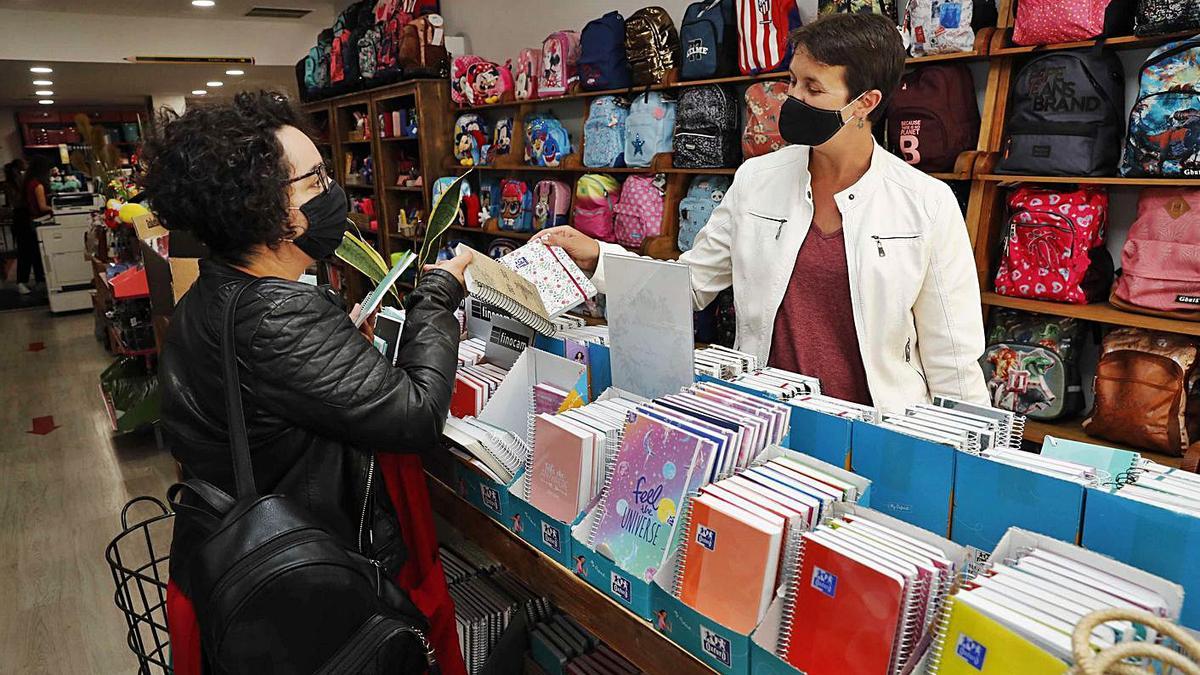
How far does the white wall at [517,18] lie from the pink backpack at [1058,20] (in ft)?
5.80

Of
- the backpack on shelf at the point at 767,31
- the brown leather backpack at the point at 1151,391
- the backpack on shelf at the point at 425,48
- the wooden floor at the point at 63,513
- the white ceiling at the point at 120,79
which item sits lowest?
the wooden floor at the point at 63,513

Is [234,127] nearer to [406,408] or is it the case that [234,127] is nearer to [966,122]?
[406,408]

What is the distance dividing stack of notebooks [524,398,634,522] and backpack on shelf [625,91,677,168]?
266 centimetres

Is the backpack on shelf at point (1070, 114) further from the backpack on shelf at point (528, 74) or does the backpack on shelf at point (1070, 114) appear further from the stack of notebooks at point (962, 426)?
the backpack on shelf at point (528, 74)

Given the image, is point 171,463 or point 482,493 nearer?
point 482,493

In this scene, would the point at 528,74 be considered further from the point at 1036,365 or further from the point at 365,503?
the point at 365,503

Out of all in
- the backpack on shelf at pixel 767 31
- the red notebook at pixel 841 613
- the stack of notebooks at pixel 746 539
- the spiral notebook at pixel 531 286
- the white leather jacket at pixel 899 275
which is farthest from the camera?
the backpack on shelf at pixel 767 31

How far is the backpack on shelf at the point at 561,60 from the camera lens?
4.30 m

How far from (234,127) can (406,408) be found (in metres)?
0.58

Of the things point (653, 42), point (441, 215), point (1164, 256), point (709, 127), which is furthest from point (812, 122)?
point (653, 42)

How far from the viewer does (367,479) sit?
55.6 inches

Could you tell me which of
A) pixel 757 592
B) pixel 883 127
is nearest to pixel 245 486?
pixel 757 592

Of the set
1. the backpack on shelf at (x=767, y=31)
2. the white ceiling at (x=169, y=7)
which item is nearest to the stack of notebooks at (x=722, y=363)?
the backpack on shelf at (x=767, y=31)

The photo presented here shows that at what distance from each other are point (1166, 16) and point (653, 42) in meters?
2.08
